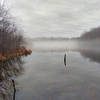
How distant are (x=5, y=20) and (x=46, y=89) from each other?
66.6 feet

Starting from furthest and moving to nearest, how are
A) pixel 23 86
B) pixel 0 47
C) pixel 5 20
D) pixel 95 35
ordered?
pixel 95 35
pixel 0 47
pixel 5 20
pixel 23 86

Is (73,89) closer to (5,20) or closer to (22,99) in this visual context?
(22,99)

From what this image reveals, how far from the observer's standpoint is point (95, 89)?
10891 millimetres

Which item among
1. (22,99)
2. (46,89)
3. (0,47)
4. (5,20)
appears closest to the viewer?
(22,99)

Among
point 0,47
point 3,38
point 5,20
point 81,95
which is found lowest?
point 81,95

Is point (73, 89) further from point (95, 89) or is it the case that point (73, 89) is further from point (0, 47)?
point (0, 47)

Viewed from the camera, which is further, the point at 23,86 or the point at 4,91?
the point at 23,86

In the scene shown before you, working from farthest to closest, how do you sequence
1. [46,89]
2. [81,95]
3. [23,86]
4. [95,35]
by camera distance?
1. [95,35]
2. [23,86]
3. [46,89]
4. [81,95]

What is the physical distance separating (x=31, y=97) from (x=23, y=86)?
107 inches

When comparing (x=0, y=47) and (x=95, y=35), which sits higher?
(x=95, y=35)

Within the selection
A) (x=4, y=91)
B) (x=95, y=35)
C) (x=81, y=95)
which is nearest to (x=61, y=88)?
(x=81, y=95)

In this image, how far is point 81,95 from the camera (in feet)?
31.6

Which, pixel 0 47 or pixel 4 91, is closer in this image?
pixel 4 91

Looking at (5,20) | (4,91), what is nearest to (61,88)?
(4,91)
